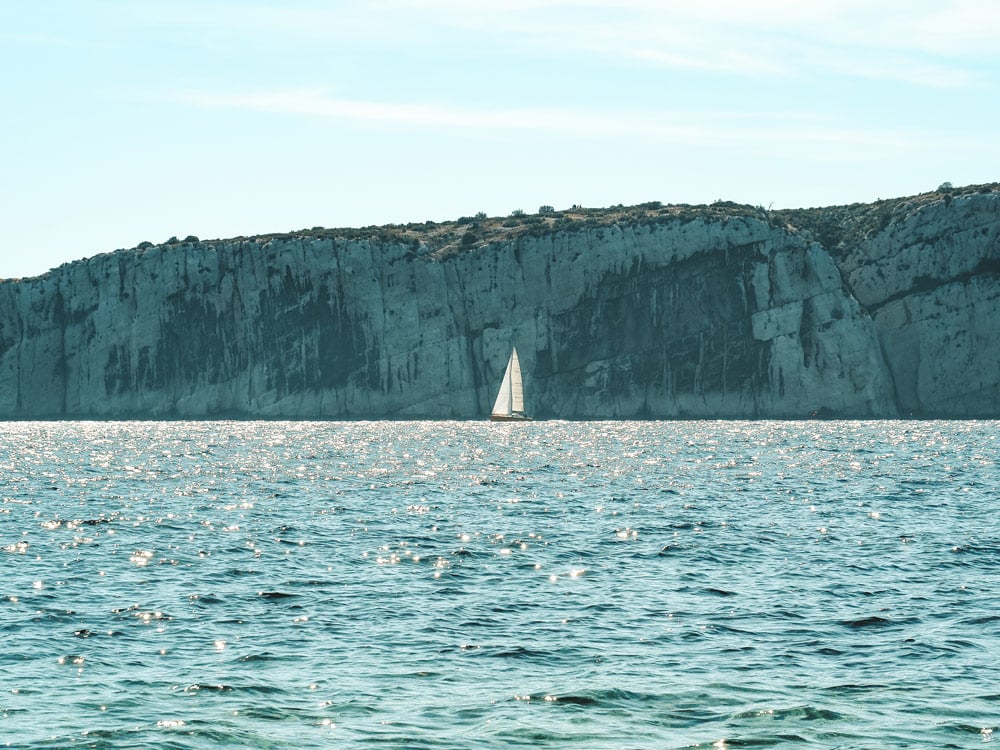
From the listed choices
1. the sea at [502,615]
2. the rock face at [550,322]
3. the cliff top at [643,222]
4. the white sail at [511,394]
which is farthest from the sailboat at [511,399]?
the sea at [502,615]

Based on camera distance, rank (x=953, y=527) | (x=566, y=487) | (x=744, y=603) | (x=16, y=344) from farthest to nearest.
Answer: (x=16, y=344), (x=566, y=487), (x=953, y=527), (x=744, y=603)

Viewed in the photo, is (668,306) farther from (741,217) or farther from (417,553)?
(417,553)

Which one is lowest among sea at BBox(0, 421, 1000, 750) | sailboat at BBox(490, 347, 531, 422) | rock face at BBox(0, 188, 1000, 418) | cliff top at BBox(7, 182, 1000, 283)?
sea at BBox(0, 421, 1000, 750)

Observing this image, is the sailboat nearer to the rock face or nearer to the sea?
the rock face

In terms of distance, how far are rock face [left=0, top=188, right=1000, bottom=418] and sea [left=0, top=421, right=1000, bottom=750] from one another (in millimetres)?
81109

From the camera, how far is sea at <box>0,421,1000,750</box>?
16.7 metres

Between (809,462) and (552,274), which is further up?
(552,274)

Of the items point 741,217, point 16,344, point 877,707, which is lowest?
point 877,707

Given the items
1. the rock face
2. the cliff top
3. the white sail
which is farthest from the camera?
the cliff top

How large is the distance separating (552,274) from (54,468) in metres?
82.1

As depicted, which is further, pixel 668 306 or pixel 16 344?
pixel 16 344

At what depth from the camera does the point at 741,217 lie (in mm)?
139125

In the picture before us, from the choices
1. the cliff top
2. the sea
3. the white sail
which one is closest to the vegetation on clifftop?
the cliff top

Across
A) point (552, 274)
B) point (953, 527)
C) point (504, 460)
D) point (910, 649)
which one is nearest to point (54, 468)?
point (504, 460)
